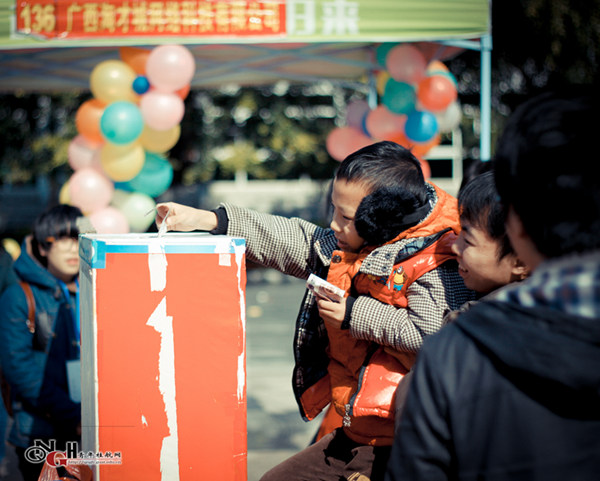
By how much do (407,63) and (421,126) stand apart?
1.75 ft

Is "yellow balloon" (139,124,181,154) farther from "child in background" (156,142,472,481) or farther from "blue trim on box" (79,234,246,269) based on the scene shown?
"blue trim on box" (79,234,246,269)

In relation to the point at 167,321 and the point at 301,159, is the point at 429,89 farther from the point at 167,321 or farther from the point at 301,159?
the point at 301,159

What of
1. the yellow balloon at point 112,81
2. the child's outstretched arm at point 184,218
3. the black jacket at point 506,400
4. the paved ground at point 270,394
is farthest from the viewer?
the yellow balloon at point 112,81

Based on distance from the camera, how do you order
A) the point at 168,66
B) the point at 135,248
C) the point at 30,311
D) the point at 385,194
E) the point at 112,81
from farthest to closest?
the point at 112,81 → the point at 168,66 → the point at 30,311 → the point at 385,194 → the point at 135,248

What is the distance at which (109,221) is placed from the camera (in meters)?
4.55

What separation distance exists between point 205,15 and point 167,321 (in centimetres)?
369

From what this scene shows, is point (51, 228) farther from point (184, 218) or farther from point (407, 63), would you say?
point (407, 63)

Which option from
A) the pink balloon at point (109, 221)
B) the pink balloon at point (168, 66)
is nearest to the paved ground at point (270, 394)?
the pink balloon at point (109, 221)

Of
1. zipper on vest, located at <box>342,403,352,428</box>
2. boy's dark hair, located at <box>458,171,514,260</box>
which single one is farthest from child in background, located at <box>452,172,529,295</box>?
zipper on vest, located at <box>342,403,352,428</box>

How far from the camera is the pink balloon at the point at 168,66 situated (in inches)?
180

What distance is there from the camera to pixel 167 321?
1385 millimetres

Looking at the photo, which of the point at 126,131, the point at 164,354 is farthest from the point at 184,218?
the point at 126,131

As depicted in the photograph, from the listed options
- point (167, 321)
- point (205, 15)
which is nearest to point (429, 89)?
point (205, 15)

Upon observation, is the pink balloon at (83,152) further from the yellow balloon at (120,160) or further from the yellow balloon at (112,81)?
the yellow balloon at (112,81)
